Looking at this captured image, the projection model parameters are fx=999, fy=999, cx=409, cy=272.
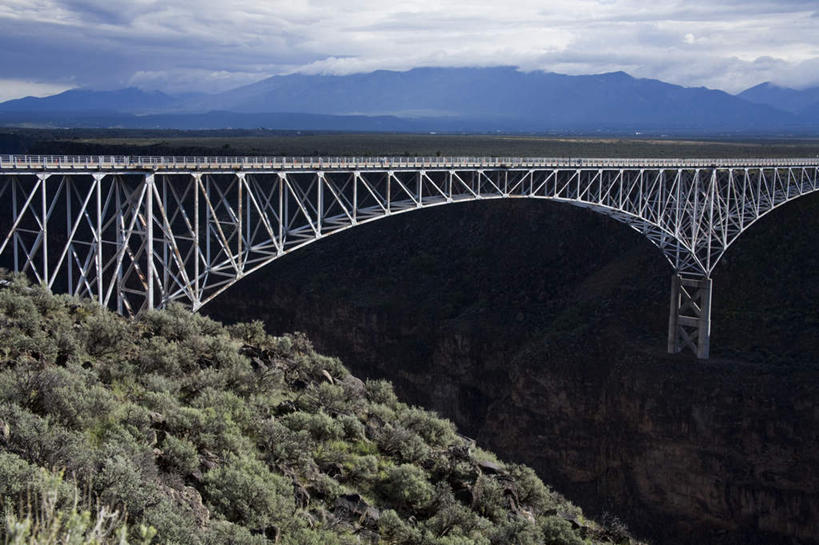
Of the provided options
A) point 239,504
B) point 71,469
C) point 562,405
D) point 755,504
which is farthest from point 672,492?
point 71,469

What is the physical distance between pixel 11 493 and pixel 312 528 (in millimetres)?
5564

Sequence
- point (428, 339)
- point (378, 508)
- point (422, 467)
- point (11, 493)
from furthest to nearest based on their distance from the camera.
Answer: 1. point (428, 339)
2. point (422, 467)
3. point (378, 508)
4. point (11, 493)

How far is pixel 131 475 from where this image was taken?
A: 14.4 metres

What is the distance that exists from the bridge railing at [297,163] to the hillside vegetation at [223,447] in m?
3.77

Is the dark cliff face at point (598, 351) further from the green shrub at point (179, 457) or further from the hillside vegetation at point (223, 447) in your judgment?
the green shrub at point (179, 457)

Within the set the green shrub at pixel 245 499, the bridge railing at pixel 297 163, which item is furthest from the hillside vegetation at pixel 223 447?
the bridge railing at pixel 297 163

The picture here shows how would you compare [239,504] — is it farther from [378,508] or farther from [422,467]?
[422,467]

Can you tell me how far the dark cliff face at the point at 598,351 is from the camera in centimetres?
4594

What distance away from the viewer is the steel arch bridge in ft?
94.7

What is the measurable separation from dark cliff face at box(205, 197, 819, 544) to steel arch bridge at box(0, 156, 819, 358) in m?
2.43

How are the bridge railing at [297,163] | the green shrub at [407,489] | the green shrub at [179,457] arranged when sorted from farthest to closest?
the bridge railing at [297,163] → the green shrub at [407,489] → the green shrub at [179,457]

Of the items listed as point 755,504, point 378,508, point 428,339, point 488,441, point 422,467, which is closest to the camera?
point 378,508

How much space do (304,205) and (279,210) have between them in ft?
52.3

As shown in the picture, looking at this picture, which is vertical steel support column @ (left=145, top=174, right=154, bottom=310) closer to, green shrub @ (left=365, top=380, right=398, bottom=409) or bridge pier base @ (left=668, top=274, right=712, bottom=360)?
green shrub @ (left=365, top=380, right=398, bottom=409)
